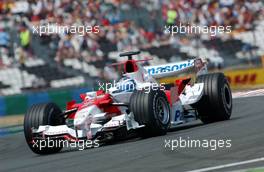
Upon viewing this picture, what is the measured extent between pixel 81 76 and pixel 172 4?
13.3 feet

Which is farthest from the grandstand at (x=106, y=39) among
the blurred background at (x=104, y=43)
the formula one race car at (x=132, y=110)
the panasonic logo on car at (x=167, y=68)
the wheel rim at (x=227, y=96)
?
the formula one race car at (x=132, y=110)

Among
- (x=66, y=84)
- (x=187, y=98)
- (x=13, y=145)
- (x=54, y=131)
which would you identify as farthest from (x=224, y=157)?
(x=66, y=84)

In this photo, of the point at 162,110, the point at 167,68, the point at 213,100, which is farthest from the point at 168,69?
the point at 162,110

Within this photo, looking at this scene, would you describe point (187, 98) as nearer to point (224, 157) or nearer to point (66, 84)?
point (224, 157)

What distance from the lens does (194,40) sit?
22016mm

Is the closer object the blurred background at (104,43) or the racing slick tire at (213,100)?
the racing slick tire at (213,100)

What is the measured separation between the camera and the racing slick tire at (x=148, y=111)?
33.6ft

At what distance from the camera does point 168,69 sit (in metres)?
12.5

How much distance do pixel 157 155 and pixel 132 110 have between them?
205 cm

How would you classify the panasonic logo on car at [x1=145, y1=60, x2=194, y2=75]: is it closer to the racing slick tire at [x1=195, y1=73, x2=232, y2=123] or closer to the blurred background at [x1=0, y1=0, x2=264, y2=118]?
the racing slick tire at [x1=195, y1=73, x2=232, y2=123]

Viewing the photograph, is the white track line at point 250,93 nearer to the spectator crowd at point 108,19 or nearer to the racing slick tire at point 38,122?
the spectator crowd at point 108,19

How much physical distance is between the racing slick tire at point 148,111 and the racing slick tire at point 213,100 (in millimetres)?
1521

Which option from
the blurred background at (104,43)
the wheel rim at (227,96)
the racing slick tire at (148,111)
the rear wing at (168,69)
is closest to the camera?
the racing slick tire at (148,111)

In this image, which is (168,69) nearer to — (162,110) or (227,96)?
(227,96)
